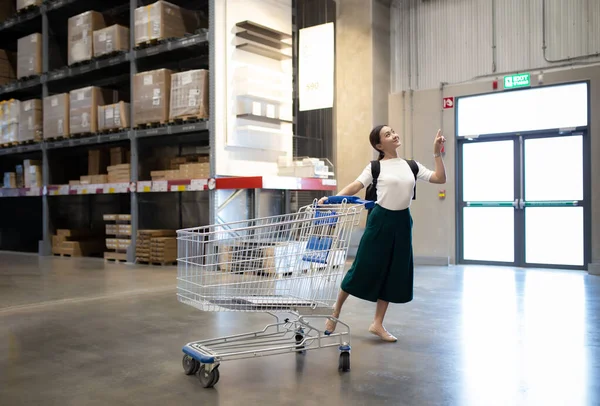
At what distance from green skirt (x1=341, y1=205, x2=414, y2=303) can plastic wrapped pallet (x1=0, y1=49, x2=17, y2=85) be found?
39.4ft

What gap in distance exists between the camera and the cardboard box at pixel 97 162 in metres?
10.7

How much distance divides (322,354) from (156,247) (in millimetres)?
6136

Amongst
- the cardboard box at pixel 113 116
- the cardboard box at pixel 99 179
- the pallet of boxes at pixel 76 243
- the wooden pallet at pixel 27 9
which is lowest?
the pallet of boxes at pixel 76 243

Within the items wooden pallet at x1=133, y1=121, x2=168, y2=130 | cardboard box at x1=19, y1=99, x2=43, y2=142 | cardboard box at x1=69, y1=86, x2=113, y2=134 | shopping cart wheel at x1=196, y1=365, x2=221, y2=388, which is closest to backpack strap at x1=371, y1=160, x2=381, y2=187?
shopping cart wheel at x1=196, y1=365, x2=221, y2=388

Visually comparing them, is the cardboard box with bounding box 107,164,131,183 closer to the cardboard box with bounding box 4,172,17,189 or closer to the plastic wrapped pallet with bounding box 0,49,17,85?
the cardboard box with bounding box 4,172,17,189

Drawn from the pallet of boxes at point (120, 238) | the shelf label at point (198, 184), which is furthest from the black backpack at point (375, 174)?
the pallet of boxes at point (120, 238)

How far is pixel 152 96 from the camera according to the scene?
29.6 ft

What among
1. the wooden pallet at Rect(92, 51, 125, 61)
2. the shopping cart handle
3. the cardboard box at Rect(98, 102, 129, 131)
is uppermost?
the wooden pallet at Rect(92, 51, 125, 61)

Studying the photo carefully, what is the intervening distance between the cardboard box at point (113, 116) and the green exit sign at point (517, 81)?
6.63 metres

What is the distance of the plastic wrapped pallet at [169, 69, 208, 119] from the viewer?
8.51m

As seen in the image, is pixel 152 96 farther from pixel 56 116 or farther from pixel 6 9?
pixel 6 9

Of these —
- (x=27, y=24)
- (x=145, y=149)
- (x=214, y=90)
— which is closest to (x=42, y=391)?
(x=214, y=90)

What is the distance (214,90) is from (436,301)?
4778 mm

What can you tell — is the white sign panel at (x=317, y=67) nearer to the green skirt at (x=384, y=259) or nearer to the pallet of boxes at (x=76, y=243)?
the green skirt at (x=384, y=259)
